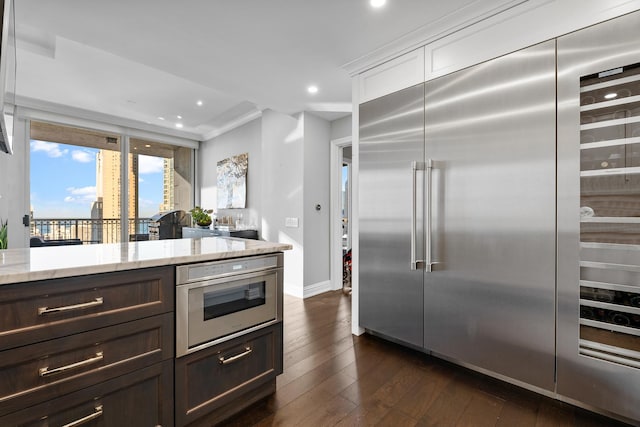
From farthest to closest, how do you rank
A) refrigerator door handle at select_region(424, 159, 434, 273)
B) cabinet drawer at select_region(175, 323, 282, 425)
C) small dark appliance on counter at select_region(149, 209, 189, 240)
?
1. small dark appliance on counter at select_region(149, 209, 189, 240)
2. refrigerator door handle at select_region(424, 159, 434, 273)
3. cabinet drawer at select_region(175, 323, 282, 425)

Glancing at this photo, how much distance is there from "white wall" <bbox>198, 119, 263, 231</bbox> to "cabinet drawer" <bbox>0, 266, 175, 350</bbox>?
3.41 meters

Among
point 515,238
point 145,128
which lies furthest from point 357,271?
point 145,128

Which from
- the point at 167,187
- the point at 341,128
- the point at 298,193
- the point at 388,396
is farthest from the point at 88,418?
the point at 167,187

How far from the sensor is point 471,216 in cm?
203

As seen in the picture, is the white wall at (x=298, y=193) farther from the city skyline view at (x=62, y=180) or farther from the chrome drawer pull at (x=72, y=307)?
the city skyline view at (x=62, y=180)

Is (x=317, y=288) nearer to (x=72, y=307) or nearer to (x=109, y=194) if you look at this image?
(x=72, y=307)

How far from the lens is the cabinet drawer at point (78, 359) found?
1.03 m

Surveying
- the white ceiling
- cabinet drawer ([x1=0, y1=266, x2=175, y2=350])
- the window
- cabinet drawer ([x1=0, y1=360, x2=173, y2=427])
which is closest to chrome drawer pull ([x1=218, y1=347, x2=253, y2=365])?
cabinet drawer ([x1=0, y1=360, x2=173, y2=427])

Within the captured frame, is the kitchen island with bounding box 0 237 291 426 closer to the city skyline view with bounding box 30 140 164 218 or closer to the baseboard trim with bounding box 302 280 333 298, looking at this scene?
the baseboard trim with bounding box 302 280 333 298

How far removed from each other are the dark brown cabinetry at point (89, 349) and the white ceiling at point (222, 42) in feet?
6.04

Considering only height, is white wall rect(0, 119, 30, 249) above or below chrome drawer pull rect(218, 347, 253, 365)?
above

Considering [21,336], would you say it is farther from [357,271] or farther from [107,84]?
[107,84]

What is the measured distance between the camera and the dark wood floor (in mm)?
1656

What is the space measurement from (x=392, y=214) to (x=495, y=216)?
0.76 m
